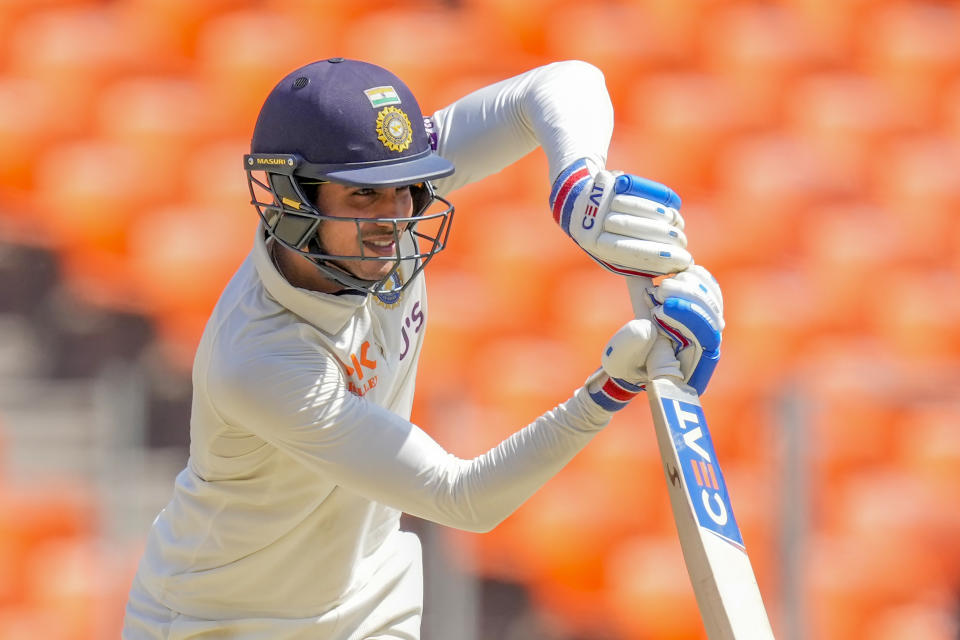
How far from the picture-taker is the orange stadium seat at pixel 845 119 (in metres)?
4.56

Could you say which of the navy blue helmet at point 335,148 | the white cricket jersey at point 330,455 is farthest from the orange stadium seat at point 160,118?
the navy blue helmet at point 335,148

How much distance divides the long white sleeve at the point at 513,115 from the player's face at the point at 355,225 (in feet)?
1.03

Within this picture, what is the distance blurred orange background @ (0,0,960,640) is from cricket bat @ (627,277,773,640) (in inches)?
56.9

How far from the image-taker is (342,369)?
5.88 feet

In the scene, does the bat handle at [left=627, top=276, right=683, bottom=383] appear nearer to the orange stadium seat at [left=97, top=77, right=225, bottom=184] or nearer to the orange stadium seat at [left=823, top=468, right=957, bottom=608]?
the orange stadium seat at [left=823, top=468, right=957, bottom=608]

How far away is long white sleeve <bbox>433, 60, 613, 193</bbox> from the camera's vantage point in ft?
6.55

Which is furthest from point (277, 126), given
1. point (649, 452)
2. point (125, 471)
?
point (649, 452)

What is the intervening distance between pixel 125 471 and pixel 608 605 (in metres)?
1.34

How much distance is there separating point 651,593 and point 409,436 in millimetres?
2056

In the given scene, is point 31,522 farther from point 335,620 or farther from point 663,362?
point 663,362

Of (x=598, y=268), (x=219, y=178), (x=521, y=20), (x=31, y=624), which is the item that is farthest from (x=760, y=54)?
(x=31, y=624)

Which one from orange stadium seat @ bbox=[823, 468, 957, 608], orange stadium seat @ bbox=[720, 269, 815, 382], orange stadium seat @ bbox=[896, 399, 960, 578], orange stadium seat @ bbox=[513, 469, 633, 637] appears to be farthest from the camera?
orange stadium seat @ bbox=[720, 269, 815, 382]

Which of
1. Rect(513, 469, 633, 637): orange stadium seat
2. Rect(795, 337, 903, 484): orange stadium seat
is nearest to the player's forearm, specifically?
Rect(795, 337, 903, 484): orange stadium seat

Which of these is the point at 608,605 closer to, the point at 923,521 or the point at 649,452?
the point at 649,452
